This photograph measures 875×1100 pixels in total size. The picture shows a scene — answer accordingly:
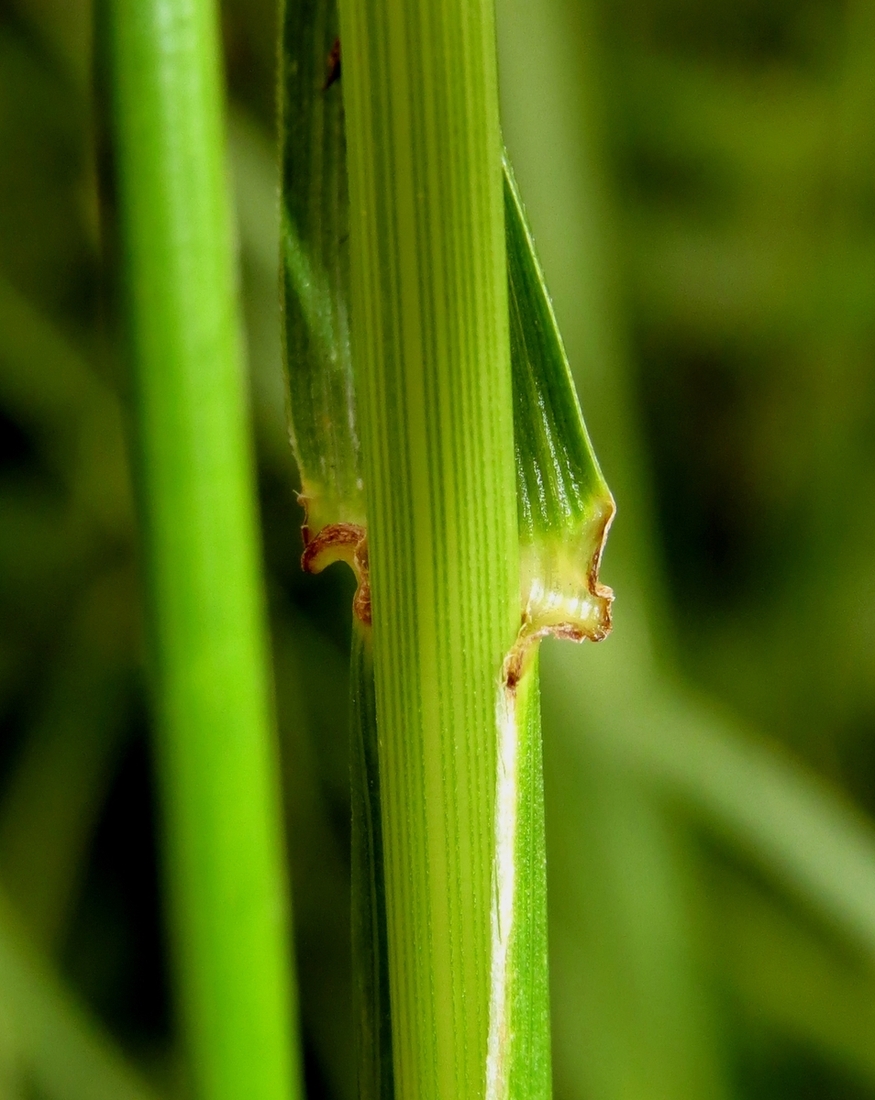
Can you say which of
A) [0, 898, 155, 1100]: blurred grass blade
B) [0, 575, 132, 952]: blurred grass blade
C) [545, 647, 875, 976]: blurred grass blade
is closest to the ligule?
[545, 647, 875, 976]: blurred grass blade

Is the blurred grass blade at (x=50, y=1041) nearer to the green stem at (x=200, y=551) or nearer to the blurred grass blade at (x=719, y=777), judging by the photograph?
the blurred grass blade at (x=719, y=777)

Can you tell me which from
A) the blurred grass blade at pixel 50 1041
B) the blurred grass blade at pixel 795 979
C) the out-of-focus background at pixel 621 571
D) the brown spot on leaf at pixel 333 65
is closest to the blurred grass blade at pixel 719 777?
the out-of-focus background at pixel 621 571

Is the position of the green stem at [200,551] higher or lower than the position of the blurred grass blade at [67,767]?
higher

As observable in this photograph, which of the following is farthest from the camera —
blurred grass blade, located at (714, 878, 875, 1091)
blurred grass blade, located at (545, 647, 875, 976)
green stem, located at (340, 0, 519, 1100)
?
blurred grass blade, located at (714, 878, 875, 1091)

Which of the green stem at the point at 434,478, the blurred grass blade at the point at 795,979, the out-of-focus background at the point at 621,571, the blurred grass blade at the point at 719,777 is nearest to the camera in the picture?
the green stem at the point at 434,478

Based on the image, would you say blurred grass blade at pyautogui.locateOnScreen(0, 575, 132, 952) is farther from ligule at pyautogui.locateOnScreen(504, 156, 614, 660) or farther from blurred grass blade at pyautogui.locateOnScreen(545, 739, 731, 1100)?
ligule at pyautogui.locateOnScreen(504, 156, 614, 660)

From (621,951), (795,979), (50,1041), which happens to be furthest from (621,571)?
(50,1041)

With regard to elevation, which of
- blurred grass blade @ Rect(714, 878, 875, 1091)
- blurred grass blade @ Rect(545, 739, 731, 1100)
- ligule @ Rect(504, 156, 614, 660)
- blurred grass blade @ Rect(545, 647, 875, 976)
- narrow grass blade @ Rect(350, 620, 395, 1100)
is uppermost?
ligule @ Rect(504, 156, 614, 660)

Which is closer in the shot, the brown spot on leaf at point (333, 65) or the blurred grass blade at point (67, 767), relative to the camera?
the brown spot on leaf at point (333, 65)
